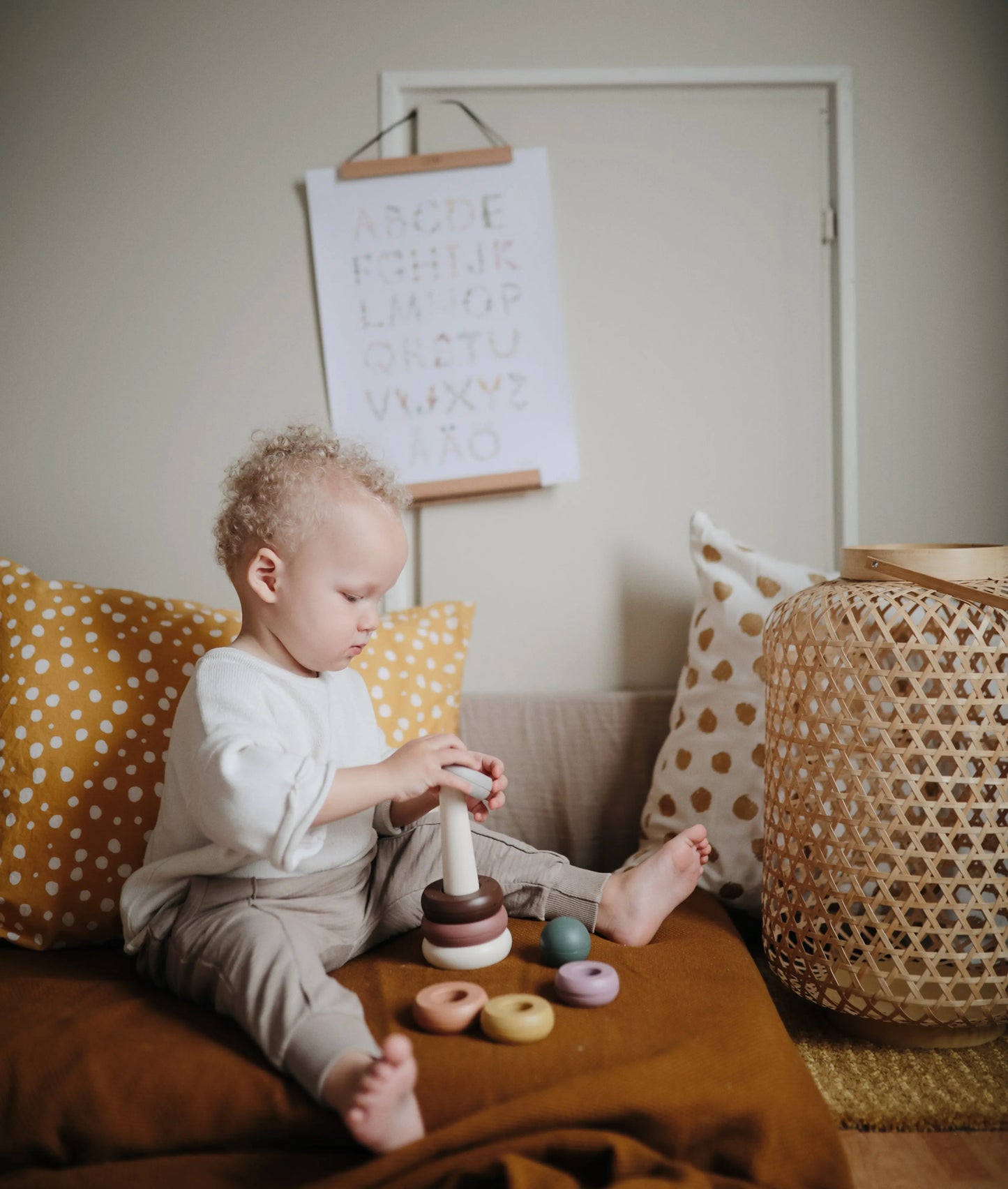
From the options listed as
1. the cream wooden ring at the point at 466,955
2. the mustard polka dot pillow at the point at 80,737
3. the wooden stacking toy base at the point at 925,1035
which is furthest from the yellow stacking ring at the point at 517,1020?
the mustard polka dot pillow at the point at 80,737

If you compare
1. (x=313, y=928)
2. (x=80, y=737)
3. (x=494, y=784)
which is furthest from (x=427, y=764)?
(x=80, y=737)

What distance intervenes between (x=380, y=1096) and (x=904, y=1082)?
2.19ft

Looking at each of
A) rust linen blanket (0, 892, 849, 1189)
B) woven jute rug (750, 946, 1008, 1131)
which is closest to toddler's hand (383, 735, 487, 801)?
rust linen blanket (0, 892, 849, 1189)

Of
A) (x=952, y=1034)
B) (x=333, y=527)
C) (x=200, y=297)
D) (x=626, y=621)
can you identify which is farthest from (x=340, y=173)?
(x=952, y=1034)

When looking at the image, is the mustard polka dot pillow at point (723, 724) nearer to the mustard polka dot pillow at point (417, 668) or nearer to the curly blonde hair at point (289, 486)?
the mustard polka dot pillow at point (417, 668)

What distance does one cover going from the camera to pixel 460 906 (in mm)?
1053

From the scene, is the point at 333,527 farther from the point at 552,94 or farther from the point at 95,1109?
the point at 552,94

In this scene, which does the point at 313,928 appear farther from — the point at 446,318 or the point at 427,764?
the point at 446,318

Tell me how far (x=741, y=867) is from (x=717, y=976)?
327 mm

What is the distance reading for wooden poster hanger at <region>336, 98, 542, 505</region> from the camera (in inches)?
62.2

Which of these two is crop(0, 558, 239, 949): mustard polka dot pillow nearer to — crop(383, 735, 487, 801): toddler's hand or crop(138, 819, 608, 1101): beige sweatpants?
crop(138, 819, 608, 1101): beige sweatpants

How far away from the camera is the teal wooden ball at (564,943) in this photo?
1.06 meters

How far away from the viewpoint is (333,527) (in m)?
1.13

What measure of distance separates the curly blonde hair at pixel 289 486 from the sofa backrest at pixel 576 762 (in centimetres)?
51
